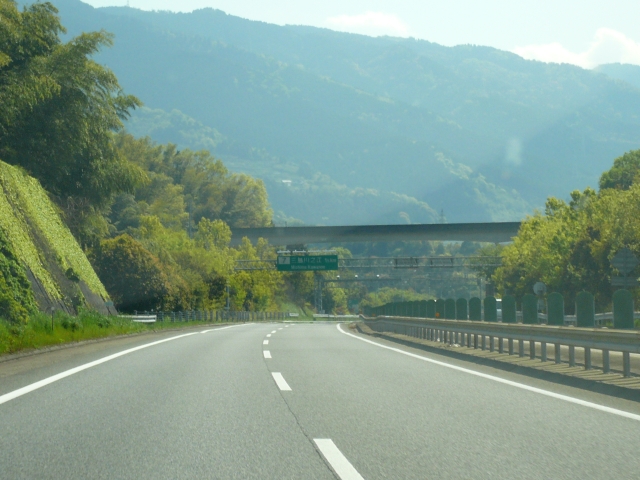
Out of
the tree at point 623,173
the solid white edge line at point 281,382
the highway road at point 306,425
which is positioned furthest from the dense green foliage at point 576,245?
the highway road at point 306,425

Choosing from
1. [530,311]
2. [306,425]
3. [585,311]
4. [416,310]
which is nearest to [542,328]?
[585,311]

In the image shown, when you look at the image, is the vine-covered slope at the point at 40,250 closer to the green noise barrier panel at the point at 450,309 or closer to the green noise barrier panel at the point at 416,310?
the green noise barrier panel at the point at 450,309

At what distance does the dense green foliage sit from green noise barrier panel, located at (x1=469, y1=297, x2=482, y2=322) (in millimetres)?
22213

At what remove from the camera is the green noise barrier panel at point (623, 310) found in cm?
1348

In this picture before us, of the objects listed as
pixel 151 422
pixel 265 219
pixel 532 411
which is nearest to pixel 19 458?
pixel 151 422

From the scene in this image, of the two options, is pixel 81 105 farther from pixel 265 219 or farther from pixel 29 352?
pixel 265 219

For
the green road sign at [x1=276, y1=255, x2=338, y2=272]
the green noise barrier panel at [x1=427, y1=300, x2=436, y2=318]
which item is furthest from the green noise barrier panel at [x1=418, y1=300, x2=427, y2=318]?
the green road sign at [x1=276, y1=255, x2=338, y2=272]

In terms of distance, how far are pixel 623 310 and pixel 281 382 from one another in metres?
6.13

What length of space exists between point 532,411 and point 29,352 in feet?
38.0

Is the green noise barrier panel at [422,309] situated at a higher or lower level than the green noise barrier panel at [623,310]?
lower

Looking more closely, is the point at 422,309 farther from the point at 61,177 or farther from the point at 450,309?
the point at 61,177

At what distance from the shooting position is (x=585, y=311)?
15188 millimetres

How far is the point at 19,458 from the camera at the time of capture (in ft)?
20.1

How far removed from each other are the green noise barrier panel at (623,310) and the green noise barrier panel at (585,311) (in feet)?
4.47
